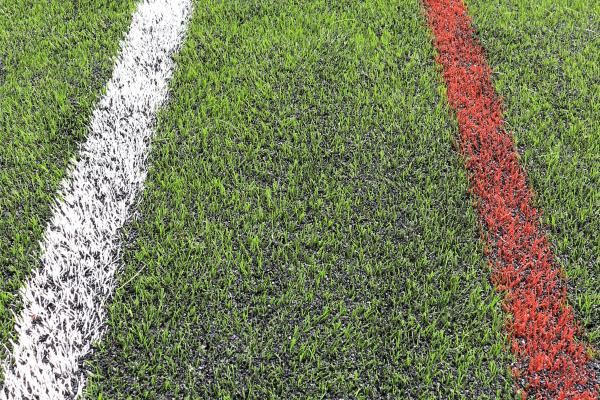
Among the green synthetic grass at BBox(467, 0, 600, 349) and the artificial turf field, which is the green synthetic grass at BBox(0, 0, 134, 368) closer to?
the artificial turf field

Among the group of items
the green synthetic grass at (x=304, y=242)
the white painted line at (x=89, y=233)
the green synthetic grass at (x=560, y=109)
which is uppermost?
the green synthetic grass at (x=560, y=109)

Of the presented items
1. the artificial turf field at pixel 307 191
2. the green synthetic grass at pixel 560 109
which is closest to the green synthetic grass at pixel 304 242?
the artificial turf field at pixel 307 191

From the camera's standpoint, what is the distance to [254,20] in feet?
9.72

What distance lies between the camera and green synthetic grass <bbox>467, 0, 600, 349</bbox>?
1.95 meters

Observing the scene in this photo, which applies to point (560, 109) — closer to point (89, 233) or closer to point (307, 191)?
point (307, 191)

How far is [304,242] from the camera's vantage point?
6.48 ft

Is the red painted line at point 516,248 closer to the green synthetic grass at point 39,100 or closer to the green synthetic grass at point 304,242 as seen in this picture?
the green synthetic grass at point 304,242

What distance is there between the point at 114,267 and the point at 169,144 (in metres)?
0.61

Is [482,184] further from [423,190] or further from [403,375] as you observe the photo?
[403,375]

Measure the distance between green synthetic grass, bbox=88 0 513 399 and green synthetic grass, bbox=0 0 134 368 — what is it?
33 centimetres

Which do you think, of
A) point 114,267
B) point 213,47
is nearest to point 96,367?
point 114,267

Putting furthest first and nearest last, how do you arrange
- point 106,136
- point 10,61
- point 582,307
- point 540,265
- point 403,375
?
point 10,61, point 106,136, point 540,265, point 582,307, point 403,375

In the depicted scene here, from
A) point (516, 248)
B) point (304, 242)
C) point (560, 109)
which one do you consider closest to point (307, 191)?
point (304, 242)

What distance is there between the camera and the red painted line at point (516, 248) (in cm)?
166
